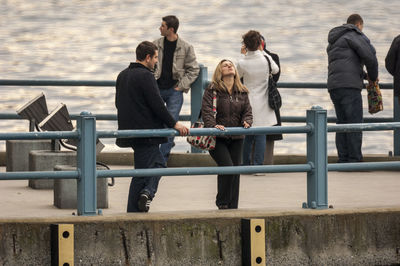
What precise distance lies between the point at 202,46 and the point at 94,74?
907 cm

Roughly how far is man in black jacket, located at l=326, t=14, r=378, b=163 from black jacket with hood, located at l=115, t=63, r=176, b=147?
159 inches

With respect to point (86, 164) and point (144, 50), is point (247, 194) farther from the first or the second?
point (86, 164)

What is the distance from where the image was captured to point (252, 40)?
11719 mm

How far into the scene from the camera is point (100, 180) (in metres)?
10.0

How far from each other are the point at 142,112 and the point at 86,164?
0.77 m

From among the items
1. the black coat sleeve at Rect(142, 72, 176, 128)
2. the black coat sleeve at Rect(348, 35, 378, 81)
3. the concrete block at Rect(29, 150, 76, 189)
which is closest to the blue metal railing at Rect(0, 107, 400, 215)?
the black coat sleeve at Rect(142, 72, 176, 128)

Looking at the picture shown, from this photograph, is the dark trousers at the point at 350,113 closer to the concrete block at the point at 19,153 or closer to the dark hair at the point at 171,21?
the dark hair at the point at 171,21

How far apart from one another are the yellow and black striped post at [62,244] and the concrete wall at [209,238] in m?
0.09

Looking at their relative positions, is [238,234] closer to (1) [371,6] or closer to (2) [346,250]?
(2) [346,250]

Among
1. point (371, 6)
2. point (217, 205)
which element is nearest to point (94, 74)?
point (371, 6)

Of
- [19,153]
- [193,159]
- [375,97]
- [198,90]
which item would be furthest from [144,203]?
[375,97]

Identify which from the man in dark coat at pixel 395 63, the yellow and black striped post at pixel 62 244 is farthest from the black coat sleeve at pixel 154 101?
the man in dark coat at pixel 395 63

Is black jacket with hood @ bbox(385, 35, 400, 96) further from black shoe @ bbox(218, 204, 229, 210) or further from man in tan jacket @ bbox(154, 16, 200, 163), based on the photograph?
black shoe @ bbox(218, 204, 229, 210)

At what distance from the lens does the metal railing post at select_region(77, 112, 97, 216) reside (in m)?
A: 8.59
